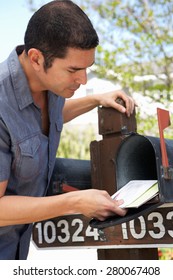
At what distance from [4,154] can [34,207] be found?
0.25 meters

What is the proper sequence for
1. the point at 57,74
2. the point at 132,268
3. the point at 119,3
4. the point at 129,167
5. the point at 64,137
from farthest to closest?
the point at 64,137 → the point at 119,3 → the point at 129,167 → the point at 57,74 → the point at 132,268

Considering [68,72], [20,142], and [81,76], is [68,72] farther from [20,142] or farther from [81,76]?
[20,142]

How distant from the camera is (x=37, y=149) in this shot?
2410 mm

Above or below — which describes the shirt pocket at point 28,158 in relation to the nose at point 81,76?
below

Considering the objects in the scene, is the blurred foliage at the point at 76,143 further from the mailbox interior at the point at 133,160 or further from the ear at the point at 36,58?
the ear at the point at 36,58

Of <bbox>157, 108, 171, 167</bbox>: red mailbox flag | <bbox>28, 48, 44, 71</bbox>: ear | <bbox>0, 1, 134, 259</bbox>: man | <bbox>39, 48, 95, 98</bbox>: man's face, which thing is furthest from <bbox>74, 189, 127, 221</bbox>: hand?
<bbox>28, 48, 44, 71</bbox>: ear

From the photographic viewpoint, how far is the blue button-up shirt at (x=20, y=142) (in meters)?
2.32

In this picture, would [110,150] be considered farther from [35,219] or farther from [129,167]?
[35,219]

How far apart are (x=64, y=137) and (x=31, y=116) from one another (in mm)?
9110

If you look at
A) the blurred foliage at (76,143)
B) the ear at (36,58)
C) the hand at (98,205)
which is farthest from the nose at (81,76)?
the blurred foliage at (76,143)

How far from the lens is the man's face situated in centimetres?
226

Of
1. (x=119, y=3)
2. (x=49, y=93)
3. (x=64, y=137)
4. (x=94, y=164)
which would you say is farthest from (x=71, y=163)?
(x=64, y=137)

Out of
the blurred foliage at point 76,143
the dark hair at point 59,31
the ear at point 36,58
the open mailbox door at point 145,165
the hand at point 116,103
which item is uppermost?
the blurred foliage at point 76,143

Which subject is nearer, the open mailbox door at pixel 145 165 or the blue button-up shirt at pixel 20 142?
the open mailbox door at pixel 145 165
